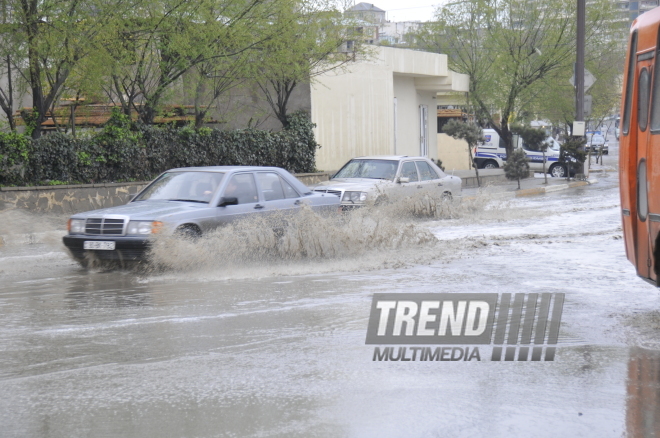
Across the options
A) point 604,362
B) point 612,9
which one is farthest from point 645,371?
point 612,9

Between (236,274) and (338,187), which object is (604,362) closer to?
(236,274)

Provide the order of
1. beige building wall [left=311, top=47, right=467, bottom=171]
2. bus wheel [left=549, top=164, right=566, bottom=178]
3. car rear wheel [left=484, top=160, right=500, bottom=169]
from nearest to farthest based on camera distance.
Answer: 1. beige building wall [left=311, top=47, right=467, bottom=171]
2. bus wheel [left=549, top=164, right=566, bottom=178]
3. car rear wheel [left=484, top=160, right=500, bottom=169]

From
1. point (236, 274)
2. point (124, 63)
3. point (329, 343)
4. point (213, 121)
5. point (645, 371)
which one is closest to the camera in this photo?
point (645, 371)

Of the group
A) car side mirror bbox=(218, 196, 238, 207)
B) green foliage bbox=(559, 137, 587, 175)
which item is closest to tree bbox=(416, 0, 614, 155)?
green foliage bbox=(559, 137, 587, 175)

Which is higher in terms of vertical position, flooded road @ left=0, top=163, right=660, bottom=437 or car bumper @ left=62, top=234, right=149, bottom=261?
car bumper @ left=62, top=234, right=149, bottom=261

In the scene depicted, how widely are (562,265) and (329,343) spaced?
5027mm

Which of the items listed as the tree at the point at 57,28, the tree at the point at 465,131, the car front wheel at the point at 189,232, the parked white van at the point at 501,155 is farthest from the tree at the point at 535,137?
the car front wheel at the point at 189,232

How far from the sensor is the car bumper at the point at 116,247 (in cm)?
1009

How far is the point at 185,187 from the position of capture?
11500mm

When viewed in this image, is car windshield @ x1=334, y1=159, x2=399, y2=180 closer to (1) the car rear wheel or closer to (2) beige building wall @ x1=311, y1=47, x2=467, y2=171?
(2) beige building wall @ x1=311, y1=47, x2=467, y2=171

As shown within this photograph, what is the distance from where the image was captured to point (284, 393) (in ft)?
17.3

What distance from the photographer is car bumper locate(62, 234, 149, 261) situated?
1009cm

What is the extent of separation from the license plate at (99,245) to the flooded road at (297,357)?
39 centimetres

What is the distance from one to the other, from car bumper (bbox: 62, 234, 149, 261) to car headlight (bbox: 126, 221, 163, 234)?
83mm
